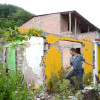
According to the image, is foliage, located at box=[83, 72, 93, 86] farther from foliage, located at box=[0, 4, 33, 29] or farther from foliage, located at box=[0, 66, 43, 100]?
foliage, located at box=[0, 4, 33, 29]

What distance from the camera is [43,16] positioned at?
17672 mm

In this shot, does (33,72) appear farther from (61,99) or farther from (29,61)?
(61,99)

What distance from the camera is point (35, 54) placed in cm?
698

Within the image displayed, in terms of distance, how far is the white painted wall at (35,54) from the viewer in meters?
6.55

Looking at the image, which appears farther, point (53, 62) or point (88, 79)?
point (88, 79)

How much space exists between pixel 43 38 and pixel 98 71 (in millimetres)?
3274

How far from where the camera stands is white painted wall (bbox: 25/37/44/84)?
21.5 ft

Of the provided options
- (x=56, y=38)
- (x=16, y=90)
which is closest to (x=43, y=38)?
(x=56, y=38)

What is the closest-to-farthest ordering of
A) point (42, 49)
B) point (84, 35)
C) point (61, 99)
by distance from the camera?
1. point (61, 99)
2. point (42, 49)
3. point (84, 35)

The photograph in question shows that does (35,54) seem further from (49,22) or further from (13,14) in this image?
(13,14)

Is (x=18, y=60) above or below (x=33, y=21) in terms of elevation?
below

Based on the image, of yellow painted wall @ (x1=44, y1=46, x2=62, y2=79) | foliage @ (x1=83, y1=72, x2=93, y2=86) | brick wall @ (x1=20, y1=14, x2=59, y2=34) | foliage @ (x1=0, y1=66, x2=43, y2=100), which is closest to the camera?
foliage @ (x1=0, y1=66, x2=43, y2=100)

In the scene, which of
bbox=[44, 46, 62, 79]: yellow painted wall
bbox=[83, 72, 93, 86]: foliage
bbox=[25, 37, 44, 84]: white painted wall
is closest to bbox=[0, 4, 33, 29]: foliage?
bbox=[25, 37, 44, 84]: white painted wall

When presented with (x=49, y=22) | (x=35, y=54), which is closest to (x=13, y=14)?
(x=49, y=22)
